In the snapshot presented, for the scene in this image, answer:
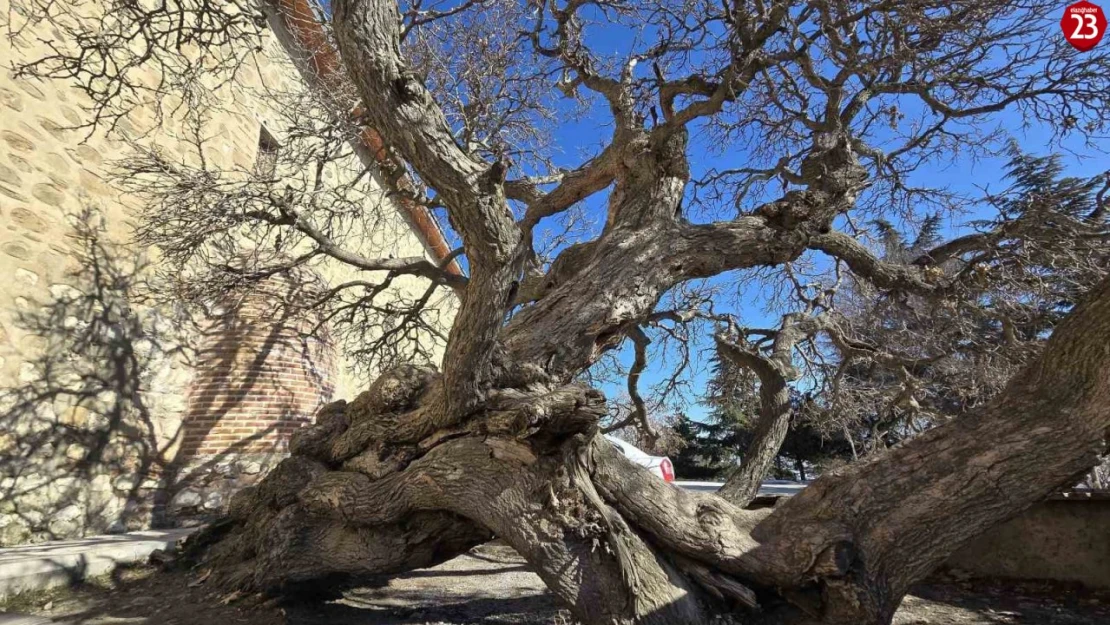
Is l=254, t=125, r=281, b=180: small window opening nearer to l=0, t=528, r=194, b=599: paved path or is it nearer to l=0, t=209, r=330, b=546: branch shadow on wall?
l=0, t=209, r=330, b=546: branch shadow on wall

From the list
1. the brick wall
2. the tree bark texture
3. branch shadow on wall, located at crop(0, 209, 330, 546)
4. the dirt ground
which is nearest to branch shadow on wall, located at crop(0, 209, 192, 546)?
branch shadow on wall, located at crop(0, 209, 330, 546)

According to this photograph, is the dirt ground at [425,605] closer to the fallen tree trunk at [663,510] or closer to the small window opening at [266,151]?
the fallen tree trunk at [663,510]

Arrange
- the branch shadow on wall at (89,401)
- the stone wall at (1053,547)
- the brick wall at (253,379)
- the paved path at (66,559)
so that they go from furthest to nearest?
the brick wall at (253,379) → the branch shadow on wall at (89,401) → the stone wall at (1053,547) → the paved path at (66,559)

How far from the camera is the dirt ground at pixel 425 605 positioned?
10.1 ft

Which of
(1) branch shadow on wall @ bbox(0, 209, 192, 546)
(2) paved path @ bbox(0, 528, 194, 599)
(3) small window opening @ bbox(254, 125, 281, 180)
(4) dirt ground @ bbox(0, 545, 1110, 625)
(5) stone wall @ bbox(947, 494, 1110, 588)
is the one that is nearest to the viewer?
(4) dirt ground @ bbox(0, 545, 1110, 625)

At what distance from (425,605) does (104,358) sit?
419 cm

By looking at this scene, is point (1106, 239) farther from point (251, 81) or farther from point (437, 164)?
point (251, 81)

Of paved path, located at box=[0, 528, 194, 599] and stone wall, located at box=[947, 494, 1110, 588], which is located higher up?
paved path, located at box=[0, 528, 194, 599]

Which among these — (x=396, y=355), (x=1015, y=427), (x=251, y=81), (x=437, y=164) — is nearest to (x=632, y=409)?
(x=396, y=355)

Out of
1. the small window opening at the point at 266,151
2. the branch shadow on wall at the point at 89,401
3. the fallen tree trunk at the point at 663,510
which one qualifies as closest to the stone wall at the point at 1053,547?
the fallen tree trunk at the point at 663,510

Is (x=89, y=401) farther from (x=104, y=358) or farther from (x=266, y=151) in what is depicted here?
(x=266, y=151)

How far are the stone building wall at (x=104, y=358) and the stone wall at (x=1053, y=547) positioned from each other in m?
7.10

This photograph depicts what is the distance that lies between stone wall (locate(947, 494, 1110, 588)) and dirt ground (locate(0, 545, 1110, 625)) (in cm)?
14

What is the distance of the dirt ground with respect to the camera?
3.07 m
